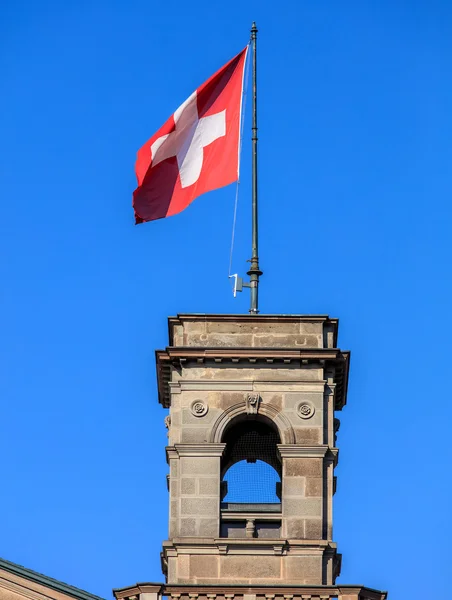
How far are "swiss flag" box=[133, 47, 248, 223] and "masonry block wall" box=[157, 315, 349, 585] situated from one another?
474 cm

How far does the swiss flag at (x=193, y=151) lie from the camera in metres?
69.1

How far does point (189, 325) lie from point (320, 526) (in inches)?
259

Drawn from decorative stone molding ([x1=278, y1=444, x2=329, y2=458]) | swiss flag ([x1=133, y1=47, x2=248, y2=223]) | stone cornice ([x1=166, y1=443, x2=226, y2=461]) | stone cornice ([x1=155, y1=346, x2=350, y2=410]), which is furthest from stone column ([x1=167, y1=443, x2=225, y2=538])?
swiss flag ([x1=133, y1=47, x2=248, y2=223])

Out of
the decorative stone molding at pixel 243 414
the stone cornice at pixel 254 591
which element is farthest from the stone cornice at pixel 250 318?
the stone cornice at pixel 254 591

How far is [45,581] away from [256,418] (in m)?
7.08

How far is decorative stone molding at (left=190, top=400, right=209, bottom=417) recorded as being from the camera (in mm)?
65000

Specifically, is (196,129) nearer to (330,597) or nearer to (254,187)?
(254,187)

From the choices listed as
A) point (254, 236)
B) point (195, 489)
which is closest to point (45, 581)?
point (195, 489)

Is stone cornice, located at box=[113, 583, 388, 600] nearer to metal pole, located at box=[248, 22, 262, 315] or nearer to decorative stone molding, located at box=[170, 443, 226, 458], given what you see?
decorative stone molding, located at box=[170, 443, 226, 458]

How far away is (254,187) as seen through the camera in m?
69.1

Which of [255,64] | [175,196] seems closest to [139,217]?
[175,196]

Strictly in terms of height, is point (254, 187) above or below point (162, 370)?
above

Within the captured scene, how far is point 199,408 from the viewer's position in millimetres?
65062

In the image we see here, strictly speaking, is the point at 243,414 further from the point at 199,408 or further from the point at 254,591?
the point at 254,591
